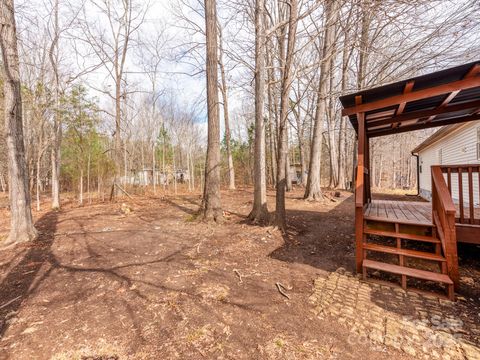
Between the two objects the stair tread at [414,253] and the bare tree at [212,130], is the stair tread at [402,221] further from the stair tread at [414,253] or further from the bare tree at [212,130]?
the bare tree at [212,130]

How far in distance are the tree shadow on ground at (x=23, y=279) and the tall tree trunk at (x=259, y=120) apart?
4423 mm

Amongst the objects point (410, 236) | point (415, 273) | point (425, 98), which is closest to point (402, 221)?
point (410, 236)

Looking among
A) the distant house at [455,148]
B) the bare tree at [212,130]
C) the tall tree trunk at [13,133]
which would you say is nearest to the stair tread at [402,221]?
the bare tree at [212,130]

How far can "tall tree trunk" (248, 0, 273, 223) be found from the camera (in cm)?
564

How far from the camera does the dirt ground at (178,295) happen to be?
78.2 inches

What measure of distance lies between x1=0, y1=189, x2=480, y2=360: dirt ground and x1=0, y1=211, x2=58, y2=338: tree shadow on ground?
2 cm

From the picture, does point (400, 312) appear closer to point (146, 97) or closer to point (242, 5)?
point (242, 5)

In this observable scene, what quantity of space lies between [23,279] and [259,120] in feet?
17.8

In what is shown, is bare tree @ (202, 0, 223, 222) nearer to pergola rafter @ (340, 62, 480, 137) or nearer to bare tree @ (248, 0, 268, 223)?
bare tree @ (248, 0, 268, 223)

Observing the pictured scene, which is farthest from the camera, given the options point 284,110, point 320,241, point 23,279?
point 284,110

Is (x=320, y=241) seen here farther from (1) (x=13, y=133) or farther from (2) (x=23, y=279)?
(1) (x=13, y=133)

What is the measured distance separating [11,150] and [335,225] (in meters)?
8.00

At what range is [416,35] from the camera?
595 cm

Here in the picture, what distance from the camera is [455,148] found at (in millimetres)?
8570
